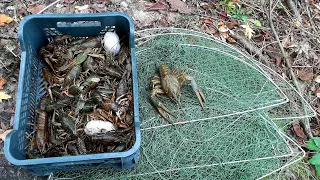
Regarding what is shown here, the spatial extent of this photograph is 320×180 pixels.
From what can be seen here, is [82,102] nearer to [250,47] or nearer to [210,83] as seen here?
[210,83]

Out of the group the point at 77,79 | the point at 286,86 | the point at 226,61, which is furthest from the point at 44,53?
the point at 286,86

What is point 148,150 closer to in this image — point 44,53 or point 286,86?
point 44,53

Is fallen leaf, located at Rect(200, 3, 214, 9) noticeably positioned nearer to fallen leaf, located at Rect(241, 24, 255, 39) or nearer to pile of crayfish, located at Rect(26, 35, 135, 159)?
fallen leaf, located at Rect(241, 24, 255, 39)

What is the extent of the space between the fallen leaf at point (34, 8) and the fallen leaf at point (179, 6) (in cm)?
159

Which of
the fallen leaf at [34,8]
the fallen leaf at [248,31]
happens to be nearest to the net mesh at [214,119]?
the fallen leaf at [248,31]

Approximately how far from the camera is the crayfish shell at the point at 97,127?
265 centimetres

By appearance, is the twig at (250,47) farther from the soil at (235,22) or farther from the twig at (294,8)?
the twig at (294,8)

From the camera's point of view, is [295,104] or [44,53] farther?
[295,104]

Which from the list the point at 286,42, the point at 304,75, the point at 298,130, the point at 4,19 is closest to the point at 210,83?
the point at 298,130

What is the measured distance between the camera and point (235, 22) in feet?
13.2

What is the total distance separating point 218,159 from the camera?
2.90 meters

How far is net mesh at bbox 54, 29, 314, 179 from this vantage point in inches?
113

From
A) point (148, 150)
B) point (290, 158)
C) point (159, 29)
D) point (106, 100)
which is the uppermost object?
point (159, 29)

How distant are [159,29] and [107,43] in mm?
857
